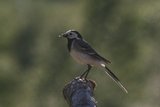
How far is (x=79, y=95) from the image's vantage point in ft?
10.1

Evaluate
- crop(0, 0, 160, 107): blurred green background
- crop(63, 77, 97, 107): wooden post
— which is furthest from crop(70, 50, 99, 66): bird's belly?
crop(0, 0, 160, 107): blurred green background

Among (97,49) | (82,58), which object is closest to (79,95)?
(82,58)

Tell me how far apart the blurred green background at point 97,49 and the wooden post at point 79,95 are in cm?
1000

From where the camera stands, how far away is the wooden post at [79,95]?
9.57 ft

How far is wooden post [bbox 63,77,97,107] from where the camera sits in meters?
2.92

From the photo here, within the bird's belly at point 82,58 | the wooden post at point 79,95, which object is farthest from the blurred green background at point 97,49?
the wooden post at point 79,95

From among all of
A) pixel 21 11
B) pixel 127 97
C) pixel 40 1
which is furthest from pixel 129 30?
pixel 40 1

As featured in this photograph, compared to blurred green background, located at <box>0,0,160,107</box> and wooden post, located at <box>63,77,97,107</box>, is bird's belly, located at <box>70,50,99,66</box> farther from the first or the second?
blurred green background, located at <box>0,0,160,107</box>

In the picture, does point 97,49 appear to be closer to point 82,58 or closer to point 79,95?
point 82,58

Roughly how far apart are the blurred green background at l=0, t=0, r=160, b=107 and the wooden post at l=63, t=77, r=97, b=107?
32.8ft

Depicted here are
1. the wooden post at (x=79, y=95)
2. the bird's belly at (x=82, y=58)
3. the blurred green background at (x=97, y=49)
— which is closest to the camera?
the wooden post at (x=79, y=95)

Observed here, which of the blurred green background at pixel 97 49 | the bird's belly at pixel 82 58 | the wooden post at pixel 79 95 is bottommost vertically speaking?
the blurred green background at pixel 97 49

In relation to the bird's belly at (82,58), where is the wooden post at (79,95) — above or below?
above

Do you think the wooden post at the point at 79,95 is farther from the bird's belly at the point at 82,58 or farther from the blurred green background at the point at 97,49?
the blurred green background at the point at 97,49
